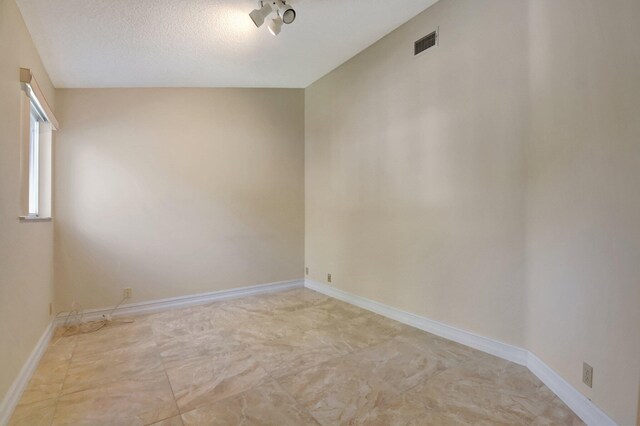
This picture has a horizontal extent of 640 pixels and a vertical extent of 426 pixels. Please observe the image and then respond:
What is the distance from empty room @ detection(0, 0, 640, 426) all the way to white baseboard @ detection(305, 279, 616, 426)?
15 mm

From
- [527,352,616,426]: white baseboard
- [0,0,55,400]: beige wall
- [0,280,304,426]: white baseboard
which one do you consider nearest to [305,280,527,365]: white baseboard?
[527,352,616,426]: white baseboard

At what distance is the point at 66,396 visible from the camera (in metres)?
2.02

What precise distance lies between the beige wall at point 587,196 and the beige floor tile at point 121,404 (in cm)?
237

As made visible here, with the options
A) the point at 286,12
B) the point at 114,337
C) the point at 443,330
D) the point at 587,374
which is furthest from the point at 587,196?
the point at 114,337

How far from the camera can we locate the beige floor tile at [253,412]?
69.1 inches

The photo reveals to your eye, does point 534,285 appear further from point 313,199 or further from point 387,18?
point 313,199

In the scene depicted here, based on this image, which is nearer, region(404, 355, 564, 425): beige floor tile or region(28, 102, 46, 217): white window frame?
region(404, 355, 564, 425): beige floor tile

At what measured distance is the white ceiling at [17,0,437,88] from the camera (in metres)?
2.27

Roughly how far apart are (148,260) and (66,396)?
5.99 feet

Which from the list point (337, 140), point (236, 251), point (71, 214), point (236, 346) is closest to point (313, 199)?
point (337, 140)

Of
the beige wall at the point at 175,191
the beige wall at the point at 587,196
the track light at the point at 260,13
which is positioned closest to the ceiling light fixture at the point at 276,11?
the track light at the point at 260,13

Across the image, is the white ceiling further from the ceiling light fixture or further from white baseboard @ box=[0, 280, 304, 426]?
white baseboard @ box=[0, 280, 304, 426]

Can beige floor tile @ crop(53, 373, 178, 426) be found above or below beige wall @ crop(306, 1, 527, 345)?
below

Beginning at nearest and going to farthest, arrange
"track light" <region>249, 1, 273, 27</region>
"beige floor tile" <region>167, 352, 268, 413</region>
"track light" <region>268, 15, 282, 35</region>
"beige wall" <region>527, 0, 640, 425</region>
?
"beige wall" <region>527, 0, 640, 425</region>
"beige floor tile" <region>167, 352, 268, 413</region>
"track light" <region>249, 1, 273, 27</region>
"track light" <region>268, 15, 282, 35</region>
